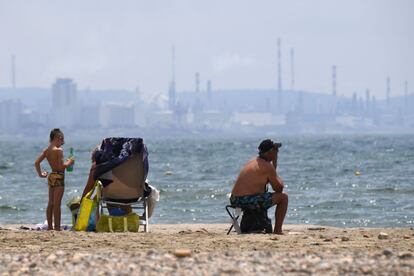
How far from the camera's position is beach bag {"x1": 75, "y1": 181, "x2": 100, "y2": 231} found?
11.4 meters

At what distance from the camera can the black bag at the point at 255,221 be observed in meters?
11.1

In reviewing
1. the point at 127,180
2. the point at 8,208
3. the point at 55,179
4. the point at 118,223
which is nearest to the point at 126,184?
the point at 127,180

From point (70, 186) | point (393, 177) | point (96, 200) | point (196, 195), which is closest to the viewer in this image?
point (96, 200)

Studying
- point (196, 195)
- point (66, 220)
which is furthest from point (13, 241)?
point (196, 195)

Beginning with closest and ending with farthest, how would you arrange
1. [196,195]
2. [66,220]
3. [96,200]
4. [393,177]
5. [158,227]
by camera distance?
[96,200]
[158,227]
[66,220]
[196,195]
[393,177]

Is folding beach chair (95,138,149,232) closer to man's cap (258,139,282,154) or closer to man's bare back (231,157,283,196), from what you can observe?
man's bare back (231,157,283,196)

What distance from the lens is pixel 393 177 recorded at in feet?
94.9

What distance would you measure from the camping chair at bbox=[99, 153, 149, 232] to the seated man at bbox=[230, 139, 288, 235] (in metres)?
1.02

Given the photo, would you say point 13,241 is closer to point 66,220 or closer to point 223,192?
point 66,220

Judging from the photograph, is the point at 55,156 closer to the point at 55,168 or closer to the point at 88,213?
the point at 55,168

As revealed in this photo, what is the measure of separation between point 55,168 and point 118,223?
834 millimetres

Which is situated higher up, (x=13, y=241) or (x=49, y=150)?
(x=49, y=150)

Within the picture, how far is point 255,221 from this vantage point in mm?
11133

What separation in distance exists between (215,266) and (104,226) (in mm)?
4110
